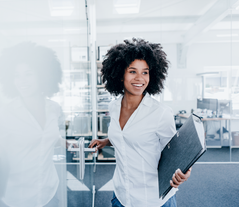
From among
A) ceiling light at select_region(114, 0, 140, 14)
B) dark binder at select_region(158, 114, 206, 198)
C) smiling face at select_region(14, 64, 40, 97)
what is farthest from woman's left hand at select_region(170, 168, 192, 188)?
ceiling light at select_region(114, 0, 140, 14)

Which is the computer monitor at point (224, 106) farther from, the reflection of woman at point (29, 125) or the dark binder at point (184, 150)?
the reflection of woman at point (29, 125)

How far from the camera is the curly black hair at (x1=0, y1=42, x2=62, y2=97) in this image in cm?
23

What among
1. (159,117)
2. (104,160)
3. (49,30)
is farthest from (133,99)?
(104,160)

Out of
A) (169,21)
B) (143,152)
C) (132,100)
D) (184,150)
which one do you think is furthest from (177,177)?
(169,21)

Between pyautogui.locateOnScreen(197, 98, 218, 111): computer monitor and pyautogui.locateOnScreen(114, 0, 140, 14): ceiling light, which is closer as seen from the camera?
pyautogui.locateOnScreen(114, 0, 140, 14): ceiling light

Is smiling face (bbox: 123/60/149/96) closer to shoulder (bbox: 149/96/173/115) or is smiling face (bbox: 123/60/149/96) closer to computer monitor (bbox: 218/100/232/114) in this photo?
shoulder (bbox: 149/96/173/115)

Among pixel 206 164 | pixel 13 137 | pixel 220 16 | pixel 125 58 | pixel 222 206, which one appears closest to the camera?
pixel 13 137

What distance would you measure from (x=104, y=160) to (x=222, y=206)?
180 centimetres

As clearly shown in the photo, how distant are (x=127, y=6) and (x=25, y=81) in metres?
3.02

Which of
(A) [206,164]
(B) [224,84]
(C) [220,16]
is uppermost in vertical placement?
(C) [220,16]

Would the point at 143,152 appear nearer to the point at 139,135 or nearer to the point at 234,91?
the point at 139,135

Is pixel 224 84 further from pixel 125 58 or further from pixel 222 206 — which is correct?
pixel 125 58

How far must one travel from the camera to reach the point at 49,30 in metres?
0.40

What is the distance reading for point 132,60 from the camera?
0.92 metres
